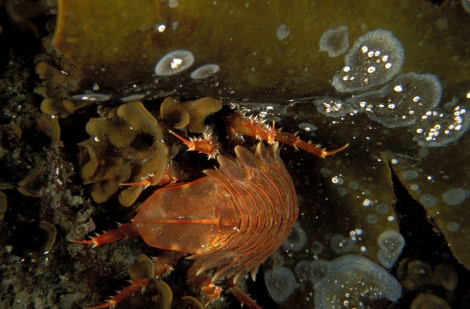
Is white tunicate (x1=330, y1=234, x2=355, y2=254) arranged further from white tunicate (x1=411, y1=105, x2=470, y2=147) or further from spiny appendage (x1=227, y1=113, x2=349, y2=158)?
white tunicate (x1=411, y1=105, x2=470, y2=147)

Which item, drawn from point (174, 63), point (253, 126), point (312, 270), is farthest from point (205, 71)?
point (312, 270)

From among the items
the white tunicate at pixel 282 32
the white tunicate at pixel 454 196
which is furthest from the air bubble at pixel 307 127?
the white tunicate at pixel 454 196

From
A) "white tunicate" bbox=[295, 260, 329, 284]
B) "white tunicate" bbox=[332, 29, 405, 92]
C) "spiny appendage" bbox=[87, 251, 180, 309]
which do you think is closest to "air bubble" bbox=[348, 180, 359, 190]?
"white tunicate" bbox=[295, 260, 329, 284]

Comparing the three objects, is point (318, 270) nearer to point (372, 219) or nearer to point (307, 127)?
point (372, 219)

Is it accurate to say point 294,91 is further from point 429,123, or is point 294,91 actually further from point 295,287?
point 295,287

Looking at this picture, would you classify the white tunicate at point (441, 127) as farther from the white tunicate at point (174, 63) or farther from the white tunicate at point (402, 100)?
the white tunicate at point (174, 63)

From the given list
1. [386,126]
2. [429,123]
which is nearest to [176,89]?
[386,126]
